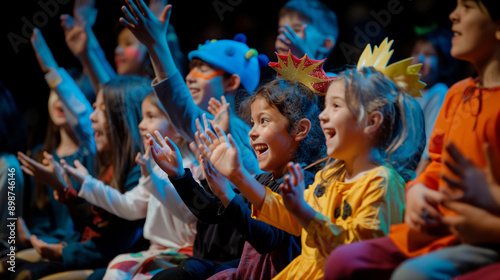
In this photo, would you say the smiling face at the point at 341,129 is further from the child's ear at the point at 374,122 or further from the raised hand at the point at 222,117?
the raised hand at the point at 222,117

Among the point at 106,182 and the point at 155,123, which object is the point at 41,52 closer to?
the point at 106,182

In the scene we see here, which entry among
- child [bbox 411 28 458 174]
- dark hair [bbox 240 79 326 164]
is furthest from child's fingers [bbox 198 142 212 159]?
child [bbox 411 28 458 174]

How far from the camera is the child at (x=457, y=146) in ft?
3.97

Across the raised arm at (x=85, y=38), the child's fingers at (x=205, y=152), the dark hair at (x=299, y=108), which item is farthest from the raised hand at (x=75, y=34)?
the child's fingers at (x=205, y=152)

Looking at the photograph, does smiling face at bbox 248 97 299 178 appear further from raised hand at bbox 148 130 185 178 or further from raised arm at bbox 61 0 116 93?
raised arm at bbox 61 0 116 93

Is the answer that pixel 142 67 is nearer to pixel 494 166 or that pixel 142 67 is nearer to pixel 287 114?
pixel 287 114

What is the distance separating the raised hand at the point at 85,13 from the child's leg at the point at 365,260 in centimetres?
250

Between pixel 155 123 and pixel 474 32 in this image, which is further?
pixel 155 123

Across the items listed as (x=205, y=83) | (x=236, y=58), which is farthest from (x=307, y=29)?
(x=205, y=83)

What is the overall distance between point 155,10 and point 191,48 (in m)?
0.26

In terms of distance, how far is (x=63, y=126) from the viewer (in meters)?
3.30

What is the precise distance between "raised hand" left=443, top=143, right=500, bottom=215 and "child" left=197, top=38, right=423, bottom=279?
0.27 metres

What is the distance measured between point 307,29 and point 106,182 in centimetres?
125

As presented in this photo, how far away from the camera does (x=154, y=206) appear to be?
8.13ft
